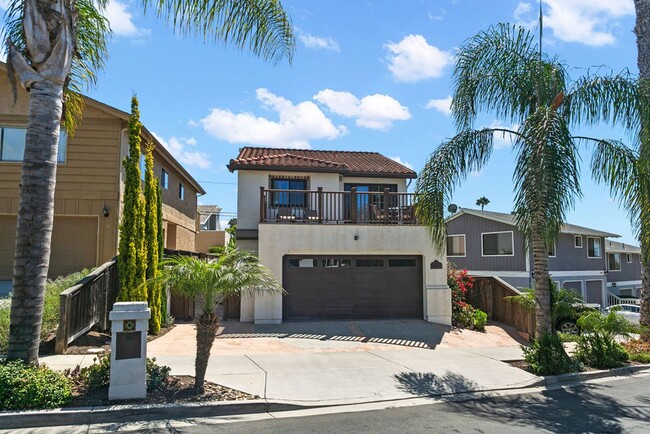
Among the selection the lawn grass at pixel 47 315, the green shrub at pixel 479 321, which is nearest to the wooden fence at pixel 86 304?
the lawn grass at pixel 47 315

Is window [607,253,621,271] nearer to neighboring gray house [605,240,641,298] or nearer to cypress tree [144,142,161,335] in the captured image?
neighboring gray house [605,240,641,298]

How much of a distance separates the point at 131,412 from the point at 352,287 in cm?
834

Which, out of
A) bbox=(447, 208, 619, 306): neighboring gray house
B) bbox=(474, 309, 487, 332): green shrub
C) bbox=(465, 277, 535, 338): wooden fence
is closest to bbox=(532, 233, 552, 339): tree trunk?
bbox=(465, 277, 535, 338): wooden fence

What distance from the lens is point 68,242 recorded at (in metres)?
13.4

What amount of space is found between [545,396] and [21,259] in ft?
27.8

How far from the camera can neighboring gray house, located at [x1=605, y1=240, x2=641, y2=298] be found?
3034 cm

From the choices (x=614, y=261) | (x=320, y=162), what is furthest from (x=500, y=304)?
(x=614, y=261)

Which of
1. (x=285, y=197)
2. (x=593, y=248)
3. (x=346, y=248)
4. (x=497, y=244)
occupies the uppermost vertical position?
(x=285, y=197)

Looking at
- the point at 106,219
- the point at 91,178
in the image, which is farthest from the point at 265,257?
the point at 91,178

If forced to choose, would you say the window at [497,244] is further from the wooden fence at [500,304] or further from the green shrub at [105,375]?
the green shrub at [105,375]

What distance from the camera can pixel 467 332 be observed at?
1259cm

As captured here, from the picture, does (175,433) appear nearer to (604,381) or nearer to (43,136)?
(43,136)

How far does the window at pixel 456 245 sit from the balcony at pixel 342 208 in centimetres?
1310

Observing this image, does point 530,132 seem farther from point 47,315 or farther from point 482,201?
point 482,201
